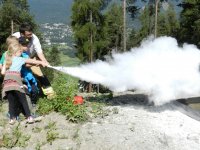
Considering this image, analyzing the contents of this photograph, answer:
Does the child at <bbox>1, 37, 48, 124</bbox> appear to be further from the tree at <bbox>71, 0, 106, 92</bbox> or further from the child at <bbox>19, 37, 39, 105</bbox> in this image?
the tree at <bbox>71, 0, 106, 92</bbox>

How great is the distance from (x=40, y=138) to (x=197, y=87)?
4372 millimetres

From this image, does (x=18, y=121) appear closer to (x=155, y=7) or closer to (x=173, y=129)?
(x=173, y=129)

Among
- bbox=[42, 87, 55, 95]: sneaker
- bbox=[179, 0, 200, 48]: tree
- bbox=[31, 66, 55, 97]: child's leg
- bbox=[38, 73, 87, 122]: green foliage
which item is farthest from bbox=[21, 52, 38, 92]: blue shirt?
bbox=[179, 0, 200, 48]: tree

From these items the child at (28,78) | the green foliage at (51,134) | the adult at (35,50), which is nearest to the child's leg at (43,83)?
the adult at (35,50)

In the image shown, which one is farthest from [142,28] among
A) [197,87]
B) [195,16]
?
[197,87]

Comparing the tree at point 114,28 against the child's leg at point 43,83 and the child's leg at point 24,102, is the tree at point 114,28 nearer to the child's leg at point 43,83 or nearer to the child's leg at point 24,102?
the child's leg at point 43,83

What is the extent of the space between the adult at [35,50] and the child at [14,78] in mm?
→ 872

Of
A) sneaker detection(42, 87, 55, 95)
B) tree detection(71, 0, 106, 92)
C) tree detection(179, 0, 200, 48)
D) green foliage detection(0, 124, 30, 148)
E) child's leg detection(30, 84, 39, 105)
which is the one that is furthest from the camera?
tree detection(71, 0, 106, 92)

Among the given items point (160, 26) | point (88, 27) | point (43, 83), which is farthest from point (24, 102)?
point (160, 26)

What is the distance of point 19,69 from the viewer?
12.4 meters

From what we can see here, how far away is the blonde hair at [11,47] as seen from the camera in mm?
12117

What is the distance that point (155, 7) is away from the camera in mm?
49156

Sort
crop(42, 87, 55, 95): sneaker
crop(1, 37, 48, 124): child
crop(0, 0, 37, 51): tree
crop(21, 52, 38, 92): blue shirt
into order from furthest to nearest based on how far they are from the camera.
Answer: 1. crop(0, 0, 37, 51): tree
2. crop(42, 87, 55, 95): sneaker
3. crop(21, 52, 38, 92): blue shirt
4. crop(1, 37, 48, 124): child

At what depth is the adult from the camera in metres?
13.1
